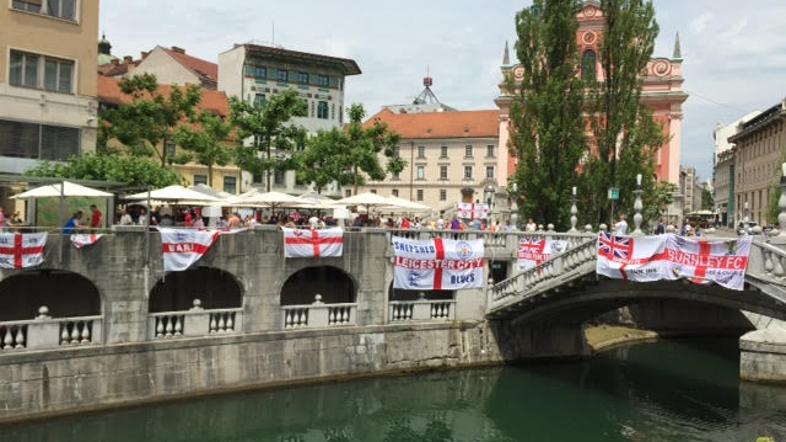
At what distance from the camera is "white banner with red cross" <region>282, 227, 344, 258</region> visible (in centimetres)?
2708

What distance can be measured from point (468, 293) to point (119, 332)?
14.2m

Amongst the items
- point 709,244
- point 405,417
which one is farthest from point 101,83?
point 709,244

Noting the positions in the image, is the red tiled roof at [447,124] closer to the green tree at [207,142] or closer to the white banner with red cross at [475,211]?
the green tree at [207,142]

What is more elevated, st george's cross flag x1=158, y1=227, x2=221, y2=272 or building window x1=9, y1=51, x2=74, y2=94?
building window x1=9, y1=51, x2=74, y2=94

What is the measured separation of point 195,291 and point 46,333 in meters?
6.94

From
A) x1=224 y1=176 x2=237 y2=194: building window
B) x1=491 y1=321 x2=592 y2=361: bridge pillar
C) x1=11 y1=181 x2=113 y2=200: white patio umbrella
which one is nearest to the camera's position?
x1=11 y1=181 x2=113 y2=200: white patio umbrella

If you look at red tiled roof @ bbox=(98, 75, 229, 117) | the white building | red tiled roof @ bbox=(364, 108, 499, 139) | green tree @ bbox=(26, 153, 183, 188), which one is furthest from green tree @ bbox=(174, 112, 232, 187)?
red tiled roof @ bbox=(364, 108, 499, 139)

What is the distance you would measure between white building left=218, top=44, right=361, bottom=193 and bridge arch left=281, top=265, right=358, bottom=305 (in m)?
31.2

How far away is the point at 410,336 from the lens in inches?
1170

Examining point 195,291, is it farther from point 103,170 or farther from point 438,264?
point 438,264

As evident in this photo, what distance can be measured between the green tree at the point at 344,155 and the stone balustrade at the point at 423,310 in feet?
56.3

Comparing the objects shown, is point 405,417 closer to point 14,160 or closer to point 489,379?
point 489,379

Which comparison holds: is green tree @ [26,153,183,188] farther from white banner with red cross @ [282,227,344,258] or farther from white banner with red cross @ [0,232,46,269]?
white banner with red cross @ [0,232,46,269]

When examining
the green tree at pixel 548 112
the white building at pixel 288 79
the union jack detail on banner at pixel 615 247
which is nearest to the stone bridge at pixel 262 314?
the union jack detail on banner at pixel 615 247
